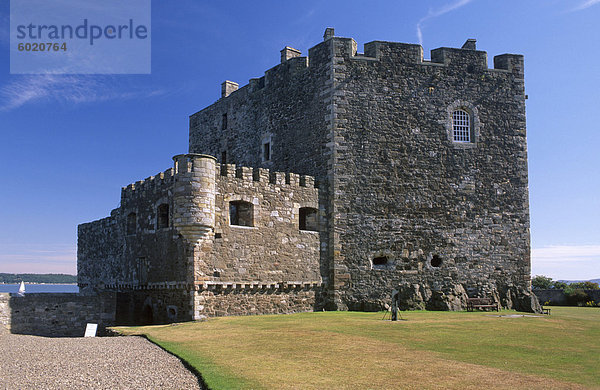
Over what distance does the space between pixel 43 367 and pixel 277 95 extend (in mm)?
17048

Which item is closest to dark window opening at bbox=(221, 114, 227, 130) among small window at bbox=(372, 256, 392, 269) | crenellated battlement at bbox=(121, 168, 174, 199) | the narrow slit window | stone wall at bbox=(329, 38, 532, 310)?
the narrow slit window

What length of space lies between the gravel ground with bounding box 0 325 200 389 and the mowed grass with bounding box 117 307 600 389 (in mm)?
504

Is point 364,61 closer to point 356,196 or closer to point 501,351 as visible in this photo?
point 356,196

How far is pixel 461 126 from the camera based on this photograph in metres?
23.2

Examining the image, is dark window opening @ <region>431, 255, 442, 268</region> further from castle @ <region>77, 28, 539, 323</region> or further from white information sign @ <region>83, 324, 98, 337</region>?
white information sign @ <region>83, 324, 98, 337</region>

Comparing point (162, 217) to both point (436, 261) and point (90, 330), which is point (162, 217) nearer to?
point (90, 330)

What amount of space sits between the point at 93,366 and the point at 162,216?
10.7 metres

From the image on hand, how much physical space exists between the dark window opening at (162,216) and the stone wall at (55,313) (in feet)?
Result: 10.3

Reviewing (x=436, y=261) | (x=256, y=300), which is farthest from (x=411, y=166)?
(x=256, y=300)

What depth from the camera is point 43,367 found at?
33.6 ft

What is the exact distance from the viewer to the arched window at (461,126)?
23094mm

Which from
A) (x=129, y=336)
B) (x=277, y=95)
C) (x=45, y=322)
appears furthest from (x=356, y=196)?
(x=45, y=322)

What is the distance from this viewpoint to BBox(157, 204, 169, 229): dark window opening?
20375 mm

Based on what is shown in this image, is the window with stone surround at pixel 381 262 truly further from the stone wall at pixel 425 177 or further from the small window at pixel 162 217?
the small window at pixel 162 217
